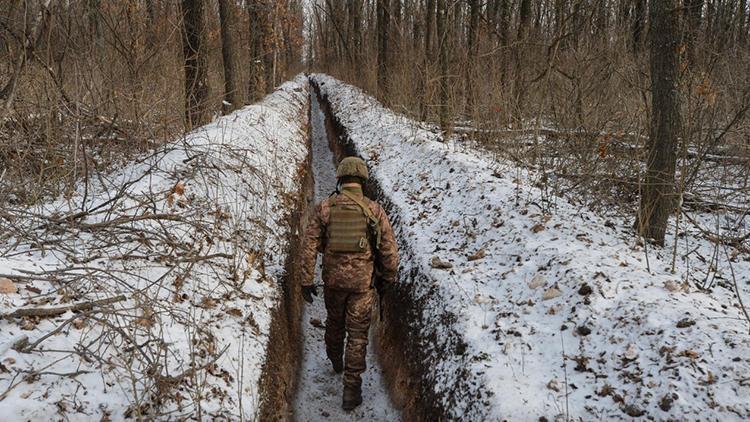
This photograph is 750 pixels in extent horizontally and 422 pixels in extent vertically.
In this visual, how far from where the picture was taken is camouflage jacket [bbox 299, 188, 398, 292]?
4.04 m

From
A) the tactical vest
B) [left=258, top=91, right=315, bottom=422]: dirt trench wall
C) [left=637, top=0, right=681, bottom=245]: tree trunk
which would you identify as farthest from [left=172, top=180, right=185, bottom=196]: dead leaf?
[left=637, top=0, right=681, bottom=245]: tree trunk

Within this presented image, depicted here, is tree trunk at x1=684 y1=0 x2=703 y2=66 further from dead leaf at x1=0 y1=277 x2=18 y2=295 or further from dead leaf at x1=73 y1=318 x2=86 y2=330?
dead leaf at x1=0 y1=277 x2=18 y2=295

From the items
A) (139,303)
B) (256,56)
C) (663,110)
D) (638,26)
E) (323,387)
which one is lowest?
(323,387)

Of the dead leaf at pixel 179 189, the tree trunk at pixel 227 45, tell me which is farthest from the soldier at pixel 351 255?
the tree trunk at pixel 227 45

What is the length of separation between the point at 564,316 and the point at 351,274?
1.79 metres

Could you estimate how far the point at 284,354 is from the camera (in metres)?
4.09

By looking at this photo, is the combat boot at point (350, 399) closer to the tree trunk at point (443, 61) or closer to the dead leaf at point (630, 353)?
the dead leaf at point (630, 353)

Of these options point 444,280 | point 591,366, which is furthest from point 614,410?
point 444,280

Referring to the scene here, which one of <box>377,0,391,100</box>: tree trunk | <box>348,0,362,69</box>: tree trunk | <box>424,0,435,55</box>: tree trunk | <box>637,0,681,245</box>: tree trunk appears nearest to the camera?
<box>637,0,681,245</box>: tree trunk

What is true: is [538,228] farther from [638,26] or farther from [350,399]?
[638,26]

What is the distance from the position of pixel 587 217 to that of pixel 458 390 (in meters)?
2.47

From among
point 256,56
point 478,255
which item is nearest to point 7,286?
point 478,255

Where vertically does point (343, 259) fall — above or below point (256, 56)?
below

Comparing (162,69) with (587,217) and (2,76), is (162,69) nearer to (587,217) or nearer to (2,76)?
(2,76)
